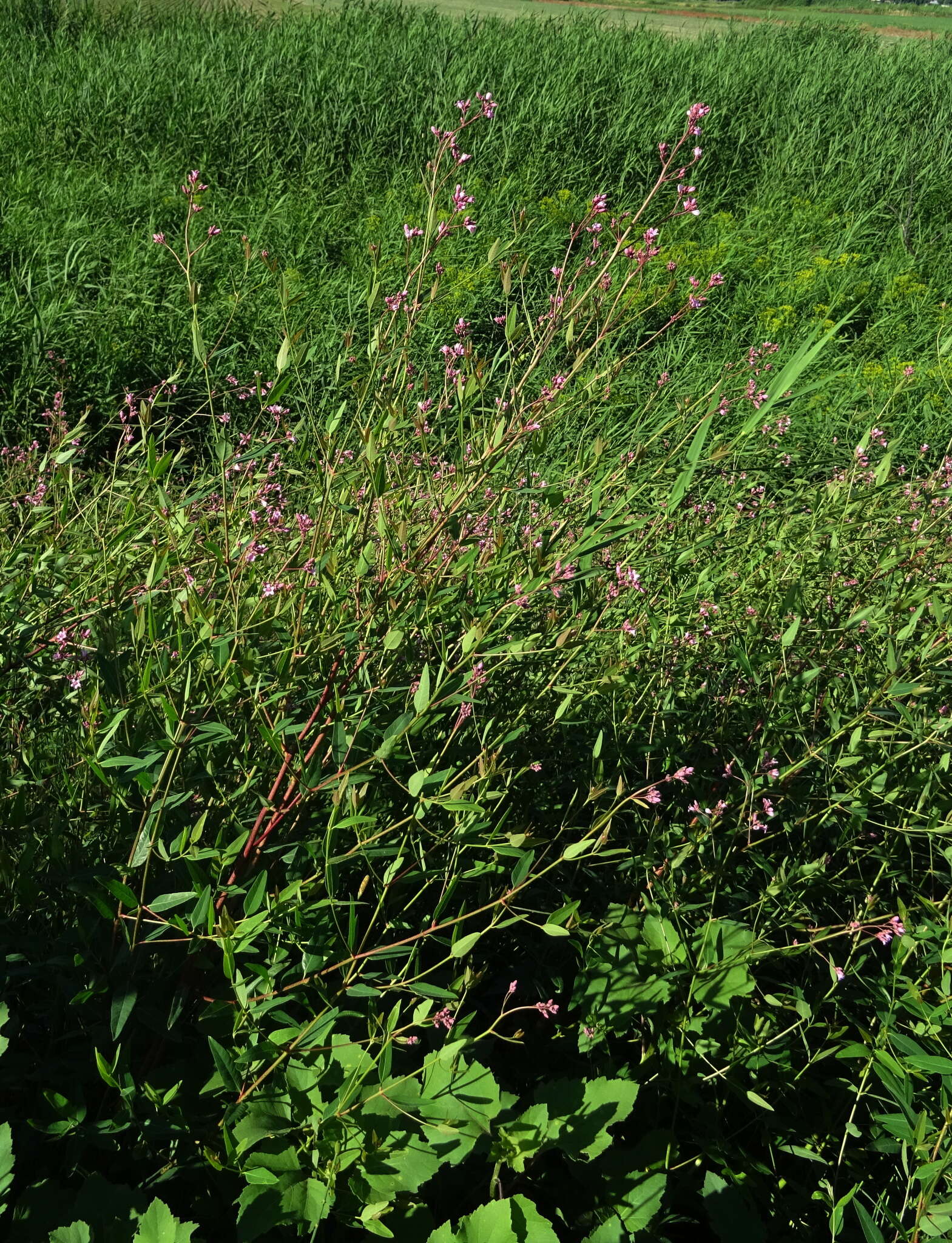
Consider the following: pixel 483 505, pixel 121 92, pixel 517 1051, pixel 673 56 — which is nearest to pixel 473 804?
pixel 517 1051

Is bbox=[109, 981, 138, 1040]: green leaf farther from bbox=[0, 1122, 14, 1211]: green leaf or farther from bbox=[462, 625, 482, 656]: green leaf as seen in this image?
bbox=[462, 625, 482, 656]: green leaf

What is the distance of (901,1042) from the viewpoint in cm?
153

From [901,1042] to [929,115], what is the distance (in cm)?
1004

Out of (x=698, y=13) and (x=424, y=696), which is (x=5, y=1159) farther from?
(x=698, y=13)

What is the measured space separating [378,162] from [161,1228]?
7.06 m

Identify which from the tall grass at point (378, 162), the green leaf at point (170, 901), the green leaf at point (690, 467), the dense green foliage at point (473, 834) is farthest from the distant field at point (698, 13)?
the green leaf at point (170, 901)

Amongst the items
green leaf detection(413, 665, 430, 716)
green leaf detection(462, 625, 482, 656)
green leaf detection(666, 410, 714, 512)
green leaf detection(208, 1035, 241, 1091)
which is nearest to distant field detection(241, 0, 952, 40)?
green leaf detection(666, 410, 714, 512)

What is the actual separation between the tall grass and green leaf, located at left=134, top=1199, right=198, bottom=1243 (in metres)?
3.60

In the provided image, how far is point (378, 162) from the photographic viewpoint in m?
7.11

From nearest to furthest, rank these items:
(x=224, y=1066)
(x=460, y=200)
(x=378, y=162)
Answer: (x=224, y=1066) → (x=460, y=200) → (x=378, y=162)

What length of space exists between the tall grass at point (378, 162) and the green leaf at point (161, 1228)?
3604 millimetres

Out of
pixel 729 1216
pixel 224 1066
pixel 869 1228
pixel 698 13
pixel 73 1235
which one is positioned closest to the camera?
pixel 73 1235

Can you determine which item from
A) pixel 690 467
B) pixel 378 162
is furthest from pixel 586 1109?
pixel 378 162

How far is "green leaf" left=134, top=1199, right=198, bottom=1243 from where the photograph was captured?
1.11 meters
